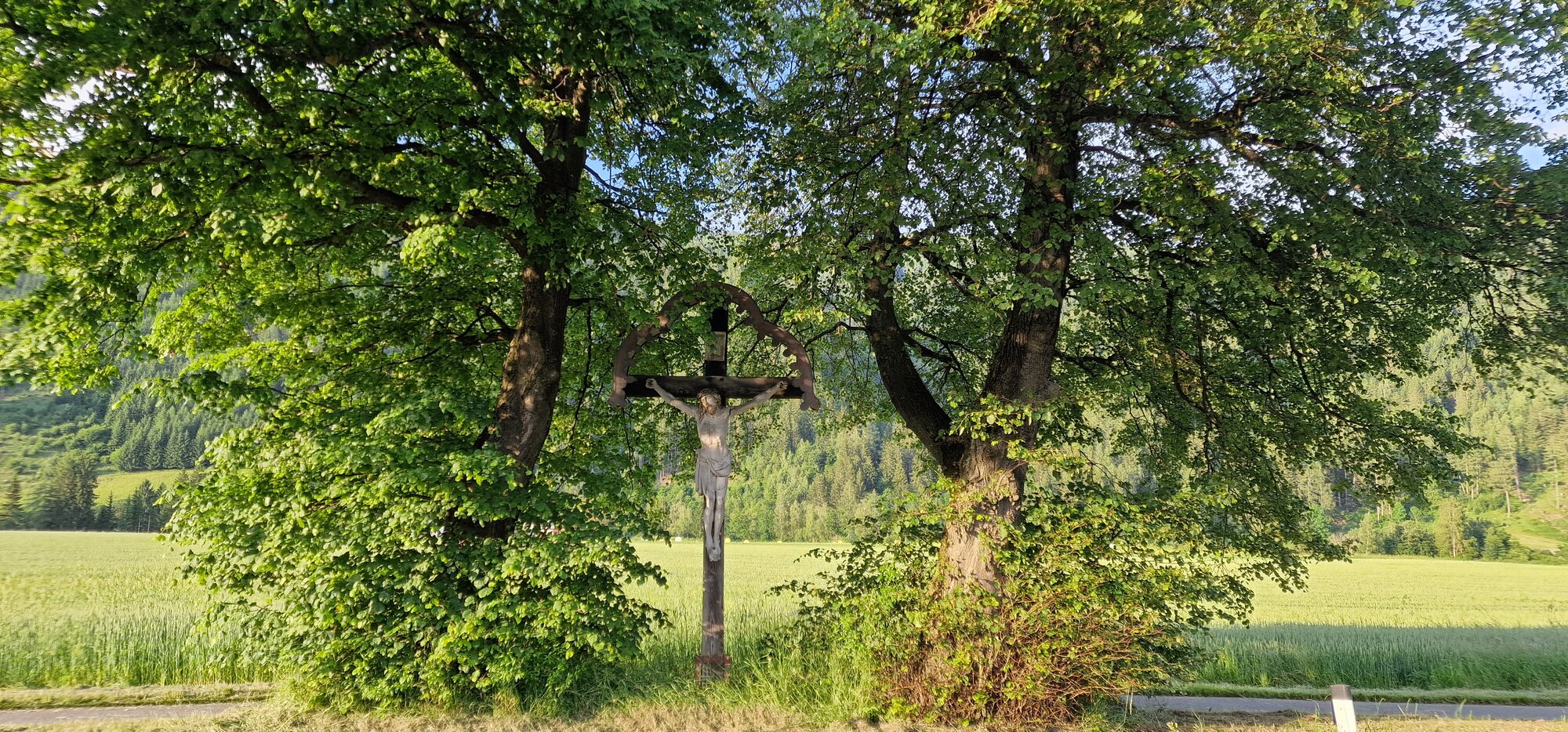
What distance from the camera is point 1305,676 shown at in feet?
39.0

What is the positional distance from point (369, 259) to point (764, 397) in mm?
5381

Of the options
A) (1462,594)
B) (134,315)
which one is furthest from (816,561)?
(134,315)

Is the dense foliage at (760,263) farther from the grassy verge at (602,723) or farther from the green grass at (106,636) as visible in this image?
the green grass at (106,636)

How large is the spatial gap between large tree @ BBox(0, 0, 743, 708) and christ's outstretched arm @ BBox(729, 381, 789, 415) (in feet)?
4.84

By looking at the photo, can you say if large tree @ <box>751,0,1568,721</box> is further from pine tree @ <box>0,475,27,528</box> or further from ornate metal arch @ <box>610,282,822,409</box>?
pine tree @ <box>0,475,27,528</box>

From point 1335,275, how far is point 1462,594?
3224 centimetres

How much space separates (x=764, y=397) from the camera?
819 centimetres

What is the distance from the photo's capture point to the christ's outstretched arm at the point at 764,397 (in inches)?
321

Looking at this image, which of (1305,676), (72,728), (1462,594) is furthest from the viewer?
(1462,594)

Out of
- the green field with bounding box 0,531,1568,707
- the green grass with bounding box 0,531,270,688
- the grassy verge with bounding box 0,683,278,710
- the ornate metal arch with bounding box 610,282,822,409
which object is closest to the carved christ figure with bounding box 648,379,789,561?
the ornate metal arch with bounding box 610,282,822,409

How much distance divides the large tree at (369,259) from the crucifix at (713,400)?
2.02 feet

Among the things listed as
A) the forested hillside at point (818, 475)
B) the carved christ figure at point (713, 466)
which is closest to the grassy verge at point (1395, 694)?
the carved christ figure at point (713, 466)

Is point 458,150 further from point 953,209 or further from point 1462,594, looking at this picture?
point 1462,594

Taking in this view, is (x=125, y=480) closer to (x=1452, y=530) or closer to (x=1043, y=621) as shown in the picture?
(x=1043, y=621)
